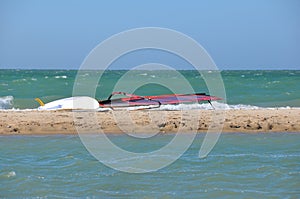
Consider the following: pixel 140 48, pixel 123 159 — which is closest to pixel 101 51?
pixel 140 48

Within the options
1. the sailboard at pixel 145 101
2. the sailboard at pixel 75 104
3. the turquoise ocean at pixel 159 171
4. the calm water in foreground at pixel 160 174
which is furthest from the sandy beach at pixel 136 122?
the calm water in foreground at pixel 160 174

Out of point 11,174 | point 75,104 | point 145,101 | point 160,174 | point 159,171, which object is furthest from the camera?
point 75,104

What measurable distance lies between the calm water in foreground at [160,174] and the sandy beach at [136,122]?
5.35 feet

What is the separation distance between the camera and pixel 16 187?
29.2 ft

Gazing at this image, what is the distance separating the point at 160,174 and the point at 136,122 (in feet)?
18.3

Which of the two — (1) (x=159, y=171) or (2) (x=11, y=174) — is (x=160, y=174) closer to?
(1) (x=159, y=171)

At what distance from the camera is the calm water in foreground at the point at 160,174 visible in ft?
28.2

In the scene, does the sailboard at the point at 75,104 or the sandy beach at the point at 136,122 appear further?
the sailboard at the point at 75,104

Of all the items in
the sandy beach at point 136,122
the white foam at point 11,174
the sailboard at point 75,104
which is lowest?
the white foam at point 11,174

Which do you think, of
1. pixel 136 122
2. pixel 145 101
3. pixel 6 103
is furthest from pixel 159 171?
pixel 6 103

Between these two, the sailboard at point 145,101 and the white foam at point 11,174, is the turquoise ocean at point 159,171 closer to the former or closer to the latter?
the white foam at point 11,174

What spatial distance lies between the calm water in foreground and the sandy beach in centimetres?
163

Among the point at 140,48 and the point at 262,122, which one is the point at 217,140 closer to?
the point at 262,122

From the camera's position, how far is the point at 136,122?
50.4 ft
